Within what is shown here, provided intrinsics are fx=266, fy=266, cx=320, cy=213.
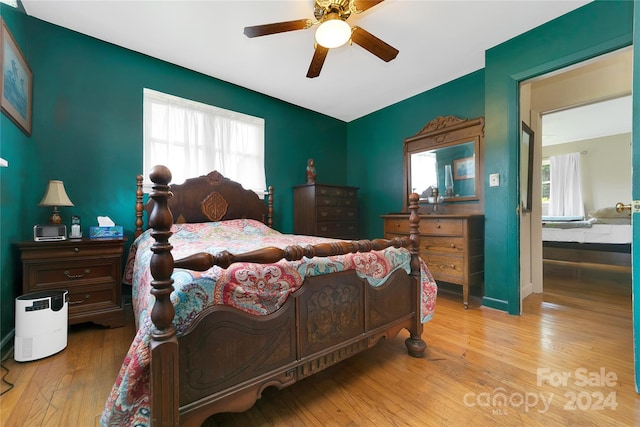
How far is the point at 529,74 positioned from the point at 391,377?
277 centimetres

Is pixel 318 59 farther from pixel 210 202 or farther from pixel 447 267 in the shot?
pixel 447 267

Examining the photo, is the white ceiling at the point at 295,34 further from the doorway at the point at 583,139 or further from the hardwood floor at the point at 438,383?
the hardwood floor at the point at 438,383

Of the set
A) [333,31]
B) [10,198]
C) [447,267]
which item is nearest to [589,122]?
[447,267]

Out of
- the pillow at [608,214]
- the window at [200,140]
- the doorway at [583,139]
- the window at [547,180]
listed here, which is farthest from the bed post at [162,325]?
the window at [547,180]

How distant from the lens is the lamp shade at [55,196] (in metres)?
2.08

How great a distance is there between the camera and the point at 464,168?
10.4 feet

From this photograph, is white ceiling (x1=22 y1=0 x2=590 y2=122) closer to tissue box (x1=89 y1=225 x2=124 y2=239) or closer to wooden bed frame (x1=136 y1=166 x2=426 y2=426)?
tissue box (x1=89 y1=225 x2=124 y2=239)

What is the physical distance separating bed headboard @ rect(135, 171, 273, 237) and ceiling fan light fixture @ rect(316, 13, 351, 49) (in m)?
1.88

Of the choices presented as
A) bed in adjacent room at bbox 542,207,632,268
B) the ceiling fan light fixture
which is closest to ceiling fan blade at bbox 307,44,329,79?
the ceiling fan light fixture

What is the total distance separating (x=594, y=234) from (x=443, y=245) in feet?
11.0

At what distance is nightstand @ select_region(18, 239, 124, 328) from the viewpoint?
1.91 metres

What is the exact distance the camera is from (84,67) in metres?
2.47

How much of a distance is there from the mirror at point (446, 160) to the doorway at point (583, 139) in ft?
1.74

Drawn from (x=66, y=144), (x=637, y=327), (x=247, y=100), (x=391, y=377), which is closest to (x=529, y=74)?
(x=637, y=327)
